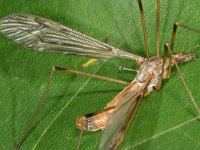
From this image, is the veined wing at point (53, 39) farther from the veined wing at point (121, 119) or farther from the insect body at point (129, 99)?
the veined wing at point (121, 119)

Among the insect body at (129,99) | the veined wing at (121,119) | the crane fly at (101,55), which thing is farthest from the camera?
the crane fly at (101,55)

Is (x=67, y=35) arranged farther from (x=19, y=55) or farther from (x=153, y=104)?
(x=153, y=104)

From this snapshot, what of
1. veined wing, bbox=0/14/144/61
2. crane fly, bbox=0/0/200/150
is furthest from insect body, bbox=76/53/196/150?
veined wing, bbox=0/14/144/61

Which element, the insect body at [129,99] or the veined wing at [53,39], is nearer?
the insect body at [129,99]

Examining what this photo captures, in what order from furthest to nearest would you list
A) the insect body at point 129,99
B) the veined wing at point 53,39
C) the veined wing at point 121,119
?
the veined wing at point 53,39
the insect body at point 129,99
the veined wing at point 121,119

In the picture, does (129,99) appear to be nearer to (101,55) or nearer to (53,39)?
(101,55)

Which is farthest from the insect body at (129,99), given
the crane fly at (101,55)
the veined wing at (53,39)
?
the veined wing at (53,39)

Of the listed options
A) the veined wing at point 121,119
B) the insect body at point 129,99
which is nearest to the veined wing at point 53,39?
the insect body at point 129,99

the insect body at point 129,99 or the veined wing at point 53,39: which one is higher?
the veined wing at point 53,39

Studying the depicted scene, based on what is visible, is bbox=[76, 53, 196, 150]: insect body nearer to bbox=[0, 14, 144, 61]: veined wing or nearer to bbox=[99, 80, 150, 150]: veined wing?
bbox=[99, 80, 150, 150]: veined wing
